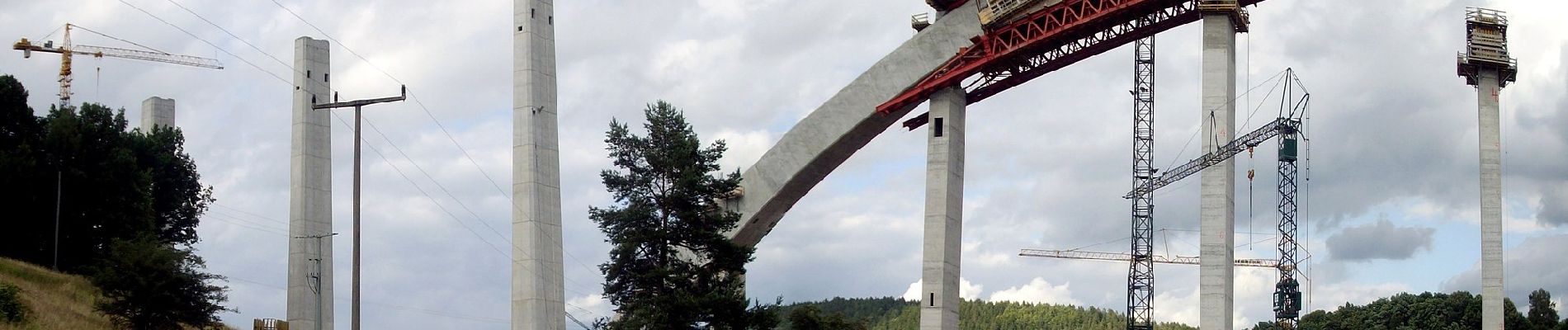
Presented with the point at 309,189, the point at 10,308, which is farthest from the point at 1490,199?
the point at 10,308

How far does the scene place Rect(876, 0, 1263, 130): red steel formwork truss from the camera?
5272cm

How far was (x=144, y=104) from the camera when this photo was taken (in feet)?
305

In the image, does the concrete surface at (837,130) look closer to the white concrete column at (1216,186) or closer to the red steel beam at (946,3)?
the red steel beam at (946,3)

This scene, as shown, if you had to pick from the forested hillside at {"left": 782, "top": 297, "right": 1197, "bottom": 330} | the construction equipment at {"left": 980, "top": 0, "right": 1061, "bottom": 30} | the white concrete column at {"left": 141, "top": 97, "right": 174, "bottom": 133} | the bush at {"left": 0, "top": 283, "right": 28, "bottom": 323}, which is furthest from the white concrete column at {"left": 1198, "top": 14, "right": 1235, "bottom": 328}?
the forested hillside at {"left": 782, "top": 297, "right": 1197, "bottom": 330}

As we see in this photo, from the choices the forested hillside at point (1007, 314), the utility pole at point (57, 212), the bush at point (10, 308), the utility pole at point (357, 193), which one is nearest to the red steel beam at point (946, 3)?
the utility pole at point (357, 193)

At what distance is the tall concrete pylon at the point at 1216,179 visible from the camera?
5050 cm

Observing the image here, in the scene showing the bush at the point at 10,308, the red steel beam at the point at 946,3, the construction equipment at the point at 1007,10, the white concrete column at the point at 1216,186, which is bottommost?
the bush at the point at 10,308

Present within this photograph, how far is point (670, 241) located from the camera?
165 feet

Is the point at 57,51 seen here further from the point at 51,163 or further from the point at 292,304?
the point at 292,304

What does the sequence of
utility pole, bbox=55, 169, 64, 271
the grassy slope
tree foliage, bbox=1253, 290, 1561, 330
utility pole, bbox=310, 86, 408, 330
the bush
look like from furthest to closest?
tree foliage, bbox=1253, 290, 1561, 330, utility pole, bbox=55, 169, 64, 271, the grassy slope, the bush, utility pole, bbox=310, 86, 408, 330

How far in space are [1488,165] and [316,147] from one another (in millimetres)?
44266

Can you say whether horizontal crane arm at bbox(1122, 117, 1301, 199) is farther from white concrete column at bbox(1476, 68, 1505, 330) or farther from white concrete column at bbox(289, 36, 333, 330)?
white concrete column at bbox(289, 36, 333, 330)

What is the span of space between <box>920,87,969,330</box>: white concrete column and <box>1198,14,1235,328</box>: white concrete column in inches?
321

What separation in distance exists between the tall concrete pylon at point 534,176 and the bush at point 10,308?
1661 cm
